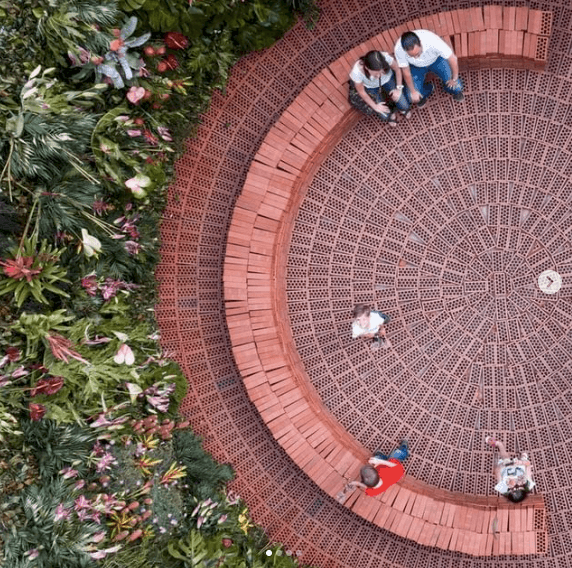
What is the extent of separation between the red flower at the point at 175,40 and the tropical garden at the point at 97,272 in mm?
12

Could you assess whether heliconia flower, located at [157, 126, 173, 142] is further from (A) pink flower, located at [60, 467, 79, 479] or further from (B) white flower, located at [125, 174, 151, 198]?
(A) pink flower, located at [60, 467, 79, 479]

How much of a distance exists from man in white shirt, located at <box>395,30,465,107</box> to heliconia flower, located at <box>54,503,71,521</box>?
6.84 metres

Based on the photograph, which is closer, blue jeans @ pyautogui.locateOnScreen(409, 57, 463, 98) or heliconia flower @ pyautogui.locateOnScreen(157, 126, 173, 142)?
heliconia flower @ pyautogui.locateOnScreen(157, 126, 173, 142)

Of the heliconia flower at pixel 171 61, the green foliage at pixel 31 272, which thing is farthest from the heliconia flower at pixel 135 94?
the green foliage at pixel 31 272

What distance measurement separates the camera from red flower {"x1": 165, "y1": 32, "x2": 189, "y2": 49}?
722 centimetres

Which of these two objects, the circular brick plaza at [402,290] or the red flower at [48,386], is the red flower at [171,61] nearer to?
the circular brick plaza at [402,290]

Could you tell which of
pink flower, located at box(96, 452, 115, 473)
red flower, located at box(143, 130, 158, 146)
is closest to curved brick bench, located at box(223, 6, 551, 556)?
red flower, located at box(143, 130, 158, 146)

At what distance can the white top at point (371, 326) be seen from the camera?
8.25 metres

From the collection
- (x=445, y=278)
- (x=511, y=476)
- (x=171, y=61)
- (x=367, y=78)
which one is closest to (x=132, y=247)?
(x=171, y=61)

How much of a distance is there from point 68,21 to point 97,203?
2.03 metres

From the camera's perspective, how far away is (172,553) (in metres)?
7.39

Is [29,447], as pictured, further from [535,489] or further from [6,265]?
[535,489]

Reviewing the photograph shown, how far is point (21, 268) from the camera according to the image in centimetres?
644

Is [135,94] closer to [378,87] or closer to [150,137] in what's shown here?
[150,137]
